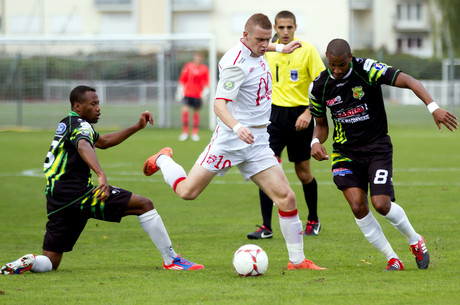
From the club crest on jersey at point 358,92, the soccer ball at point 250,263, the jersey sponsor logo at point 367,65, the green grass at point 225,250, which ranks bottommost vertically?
the green grass at point 225,250

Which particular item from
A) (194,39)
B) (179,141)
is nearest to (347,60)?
(179,141)

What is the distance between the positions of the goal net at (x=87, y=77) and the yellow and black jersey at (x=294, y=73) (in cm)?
1841

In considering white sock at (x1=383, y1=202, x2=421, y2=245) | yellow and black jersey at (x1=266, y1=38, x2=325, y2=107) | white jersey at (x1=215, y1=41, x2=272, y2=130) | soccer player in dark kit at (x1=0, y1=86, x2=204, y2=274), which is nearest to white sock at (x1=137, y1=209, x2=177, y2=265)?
soccer player in dark kit at (x1=0, y1=86, x2=204, y2=274)

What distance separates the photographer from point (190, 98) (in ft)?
73.9

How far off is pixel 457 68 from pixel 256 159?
27.3 m

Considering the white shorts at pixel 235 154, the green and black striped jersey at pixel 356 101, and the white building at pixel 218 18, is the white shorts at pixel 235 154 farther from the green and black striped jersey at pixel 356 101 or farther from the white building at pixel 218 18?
the white building at pixel 218 18

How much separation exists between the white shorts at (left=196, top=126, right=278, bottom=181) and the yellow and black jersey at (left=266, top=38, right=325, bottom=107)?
2028 millimetres

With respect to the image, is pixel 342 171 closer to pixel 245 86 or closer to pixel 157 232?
pixel 245 86

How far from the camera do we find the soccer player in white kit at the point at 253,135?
638 centimetres

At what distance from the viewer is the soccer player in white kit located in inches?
251

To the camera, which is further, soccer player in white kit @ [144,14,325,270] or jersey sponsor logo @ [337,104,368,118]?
jersey sponsor logo @ [337,104,368,118]

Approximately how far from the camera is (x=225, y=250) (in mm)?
7578

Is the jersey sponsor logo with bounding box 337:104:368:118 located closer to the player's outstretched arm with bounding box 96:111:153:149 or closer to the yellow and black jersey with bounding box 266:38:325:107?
the player's outstretched arm with bounding box 96:111:153:149

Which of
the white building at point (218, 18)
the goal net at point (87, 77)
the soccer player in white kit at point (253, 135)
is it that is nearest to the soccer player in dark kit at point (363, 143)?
the soccer player in white kit at point (253, 135)
